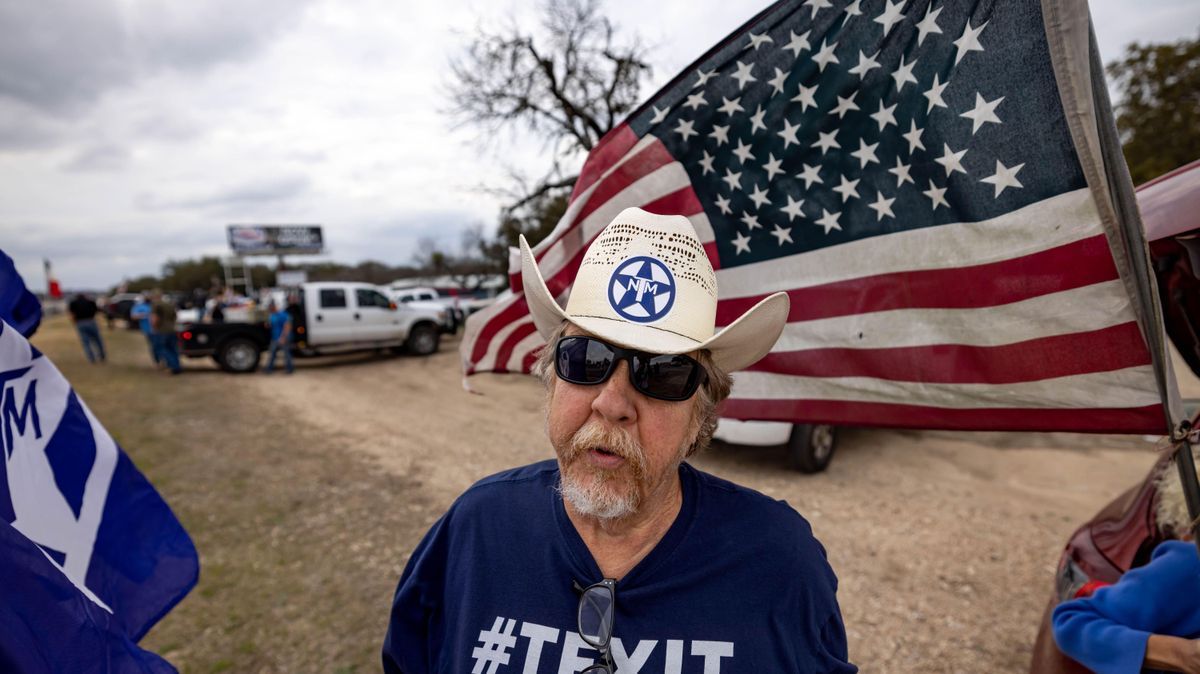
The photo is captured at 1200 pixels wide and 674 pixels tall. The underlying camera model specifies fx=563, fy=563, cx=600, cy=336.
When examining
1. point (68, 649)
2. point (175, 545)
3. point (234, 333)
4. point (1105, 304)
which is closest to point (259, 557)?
point (175, 545)

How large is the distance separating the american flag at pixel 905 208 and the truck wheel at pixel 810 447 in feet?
11.3

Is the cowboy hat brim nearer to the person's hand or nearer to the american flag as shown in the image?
the american flag

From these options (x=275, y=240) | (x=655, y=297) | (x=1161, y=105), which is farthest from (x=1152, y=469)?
(x=275, y=240)

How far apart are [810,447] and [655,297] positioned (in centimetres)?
462

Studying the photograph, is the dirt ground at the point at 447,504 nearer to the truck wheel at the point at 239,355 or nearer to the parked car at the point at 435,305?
the truck wheel at the point at 239,355

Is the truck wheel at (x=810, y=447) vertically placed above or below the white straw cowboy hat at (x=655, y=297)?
below

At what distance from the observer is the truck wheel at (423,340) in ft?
48.7

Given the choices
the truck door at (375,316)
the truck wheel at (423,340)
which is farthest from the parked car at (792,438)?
the truck wheel at (423,340)

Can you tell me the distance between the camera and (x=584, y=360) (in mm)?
1454

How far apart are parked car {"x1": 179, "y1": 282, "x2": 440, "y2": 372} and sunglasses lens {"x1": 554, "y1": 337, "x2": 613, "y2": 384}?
13495mm

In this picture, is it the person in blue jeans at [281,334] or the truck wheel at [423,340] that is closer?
the person in blue jeans at [281,334]

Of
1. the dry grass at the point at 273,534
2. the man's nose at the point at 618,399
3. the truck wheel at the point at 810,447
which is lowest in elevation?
the dry grass at the point at 273,534

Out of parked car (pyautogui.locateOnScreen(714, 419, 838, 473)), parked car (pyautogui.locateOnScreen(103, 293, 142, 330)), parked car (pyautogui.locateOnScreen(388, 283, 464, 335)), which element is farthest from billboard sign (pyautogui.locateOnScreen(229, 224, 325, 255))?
parked car (pyautogui.locateOnScreen(714, 419, 838, 473))

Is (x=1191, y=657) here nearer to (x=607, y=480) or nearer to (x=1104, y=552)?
(x=1104, y=552)
